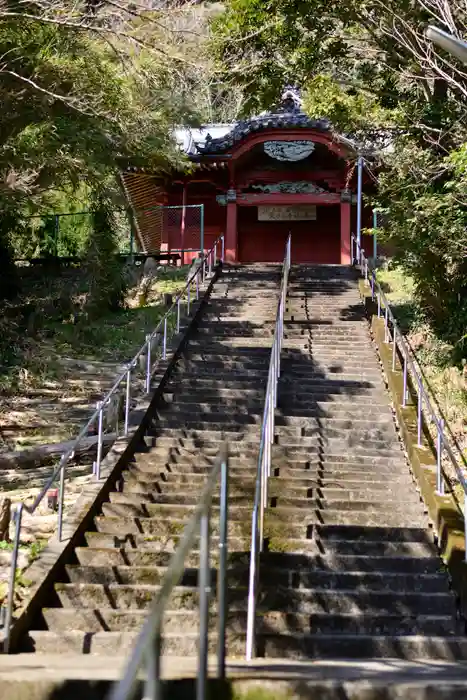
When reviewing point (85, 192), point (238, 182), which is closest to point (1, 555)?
point (85, 192)

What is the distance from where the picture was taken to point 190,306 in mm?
13117

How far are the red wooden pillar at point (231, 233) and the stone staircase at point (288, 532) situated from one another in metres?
8.59

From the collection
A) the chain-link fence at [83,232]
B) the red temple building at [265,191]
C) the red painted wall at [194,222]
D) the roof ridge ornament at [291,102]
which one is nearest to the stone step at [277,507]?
the chain-link fence at [83,232]

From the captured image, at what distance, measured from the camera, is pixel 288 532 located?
6.32 meters

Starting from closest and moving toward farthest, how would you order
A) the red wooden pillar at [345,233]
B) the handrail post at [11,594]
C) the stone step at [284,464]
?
the handrail post at [11,594]
the stone step at [284,464]
the red wooden pillar at [345,233]

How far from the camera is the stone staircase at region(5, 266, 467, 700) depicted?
5043mm

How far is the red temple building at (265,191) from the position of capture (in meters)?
18.0

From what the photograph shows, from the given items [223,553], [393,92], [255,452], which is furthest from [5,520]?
[393,92]

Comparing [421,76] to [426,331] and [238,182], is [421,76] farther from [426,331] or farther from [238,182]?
[238,182]

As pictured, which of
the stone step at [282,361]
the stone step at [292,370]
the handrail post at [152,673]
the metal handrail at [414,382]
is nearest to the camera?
the handrail post at [152,673]

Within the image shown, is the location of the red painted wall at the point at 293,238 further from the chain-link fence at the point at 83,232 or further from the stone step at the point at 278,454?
the stone step at the point at 278,454

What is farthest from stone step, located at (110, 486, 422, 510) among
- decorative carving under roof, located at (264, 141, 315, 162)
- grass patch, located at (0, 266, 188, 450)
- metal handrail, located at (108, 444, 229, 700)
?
decorative carving under roof, located at (264, 141, 315, 162)

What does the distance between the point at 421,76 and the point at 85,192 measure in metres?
7.97

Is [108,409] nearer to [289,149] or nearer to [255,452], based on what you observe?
[255,452]
